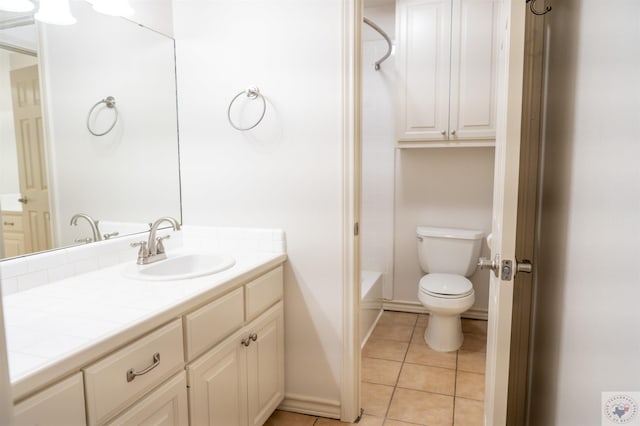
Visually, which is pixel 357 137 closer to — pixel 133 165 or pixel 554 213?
pixel 554 213

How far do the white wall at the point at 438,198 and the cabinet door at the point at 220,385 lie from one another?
197 centimetres

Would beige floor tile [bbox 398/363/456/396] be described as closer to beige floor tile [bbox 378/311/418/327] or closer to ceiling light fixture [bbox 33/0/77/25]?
beige floor tile [bbox 378/311/418/327]

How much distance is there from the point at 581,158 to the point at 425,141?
1.95 meters

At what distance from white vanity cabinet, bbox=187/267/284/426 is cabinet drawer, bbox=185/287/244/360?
0.11 feet

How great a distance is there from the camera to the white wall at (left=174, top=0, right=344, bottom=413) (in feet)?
6.16

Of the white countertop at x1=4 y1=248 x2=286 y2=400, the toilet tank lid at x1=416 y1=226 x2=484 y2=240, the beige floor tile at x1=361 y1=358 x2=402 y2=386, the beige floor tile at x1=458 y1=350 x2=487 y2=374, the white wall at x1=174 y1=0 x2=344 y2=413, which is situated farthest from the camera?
the toilet tank lid at x1=416 y1=226 x2=484 y2=240

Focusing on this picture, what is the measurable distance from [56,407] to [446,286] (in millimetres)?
2280

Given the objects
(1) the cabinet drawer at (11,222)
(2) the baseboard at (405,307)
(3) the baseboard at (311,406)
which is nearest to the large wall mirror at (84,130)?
(1) the cabinet drawer at (11,222)

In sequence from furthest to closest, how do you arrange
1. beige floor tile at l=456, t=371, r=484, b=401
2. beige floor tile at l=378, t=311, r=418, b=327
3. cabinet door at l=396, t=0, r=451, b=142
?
beige floor tile at l=378, t=311, r=418, b=327 → cabinet door at l=396, t=0, r=451, b=142 → beige floor tile at l=456, t=371, r=484, b=401

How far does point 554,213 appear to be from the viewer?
1291mm

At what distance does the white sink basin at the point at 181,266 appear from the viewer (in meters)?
1.55

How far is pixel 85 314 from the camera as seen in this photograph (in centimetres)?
115

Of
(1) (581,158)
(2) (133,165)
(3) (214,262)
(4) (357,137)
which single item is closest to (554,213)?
(1) (581,158)

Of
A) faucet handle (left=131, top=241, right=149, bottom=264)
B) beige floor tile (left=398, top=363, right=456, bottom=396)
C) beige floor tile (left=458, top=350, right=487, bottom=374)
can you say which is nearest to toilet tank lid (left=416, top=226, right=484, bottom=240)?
beige floor tile (left=458, top=350, right=487, bottom=374)
